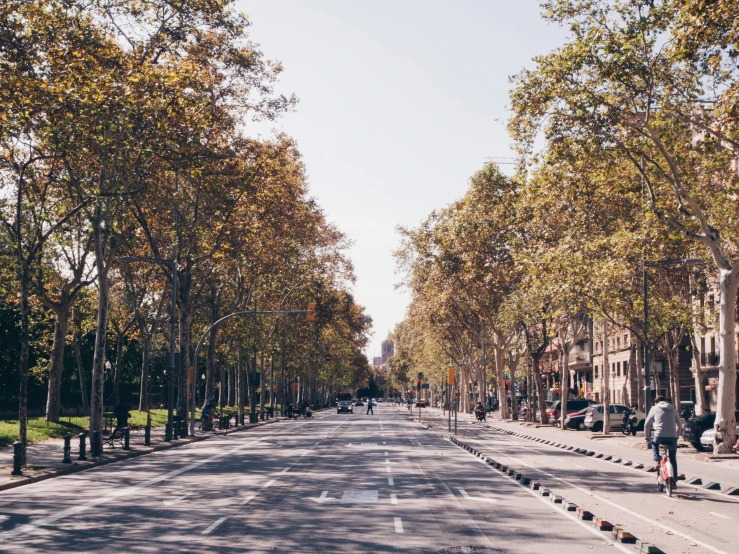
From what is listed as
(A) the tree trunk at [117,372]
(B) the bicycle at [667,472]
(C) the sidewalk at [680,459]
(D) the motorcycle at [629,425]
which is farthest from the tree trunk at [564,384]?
(B) the bicycle at [667,472]

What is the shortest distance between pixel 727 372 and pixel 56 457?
2104 cm

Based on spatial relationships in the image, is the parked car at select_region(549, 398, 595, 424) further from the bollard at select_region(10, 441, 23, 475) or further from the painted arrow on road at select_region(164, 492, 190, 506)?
A: the painted arrow on road at select_region(164, 492, 190, 506)

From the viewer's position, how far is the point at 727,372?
28625 mm

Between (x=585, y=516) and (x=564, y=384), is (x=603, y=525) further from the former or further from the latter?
(x=564, y=384)

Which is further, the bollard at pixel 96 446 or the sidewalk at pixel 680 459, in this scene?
the bollard at pixel 96 446

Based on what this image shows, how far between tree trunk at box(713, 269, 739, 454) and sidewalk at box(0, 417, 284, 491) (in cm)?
1901

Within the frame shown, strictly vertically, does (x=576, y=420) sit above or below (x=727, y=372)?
below

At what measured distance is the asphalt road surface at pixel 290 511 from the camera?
11680 mm

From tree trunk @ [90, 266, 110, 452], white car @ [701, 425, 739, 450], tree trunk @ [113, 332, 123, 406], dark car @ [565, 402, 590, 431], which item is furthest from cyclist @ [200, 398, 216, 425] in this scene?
white car @ [701, 425, 739, 450]

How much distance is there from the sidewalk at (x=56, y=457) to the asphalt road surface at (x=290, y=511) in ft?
1.84

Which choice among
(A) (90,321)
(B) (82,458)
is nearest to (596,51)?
(B) (82,458)

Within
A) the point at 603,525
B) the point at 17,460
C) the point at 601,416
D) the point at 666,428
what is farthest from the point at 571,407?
the point at 603,525

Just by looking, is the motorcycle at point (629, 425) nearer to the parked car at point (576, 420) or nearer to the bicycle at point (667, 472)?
the parked car at point (576, 420)

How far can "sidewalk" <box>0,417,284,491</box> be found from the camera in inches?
826
